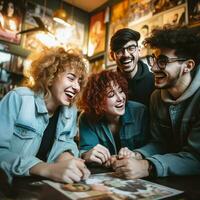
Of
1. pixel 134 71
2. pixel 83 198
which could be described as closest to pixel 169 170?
pixel 83 198

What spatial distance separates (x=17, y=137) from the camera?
1.14 m

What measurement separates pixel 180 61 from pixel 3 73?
2.66 metres

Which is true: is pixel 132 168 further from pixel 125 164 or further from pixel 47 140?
pixel 47 140

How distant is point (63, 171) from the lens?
77cm

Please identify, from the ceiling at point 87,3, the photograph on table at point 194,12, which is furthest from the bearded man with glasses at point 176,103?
the ceiling at point 87,3

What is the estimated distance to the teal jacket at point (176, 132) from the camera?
95 cm

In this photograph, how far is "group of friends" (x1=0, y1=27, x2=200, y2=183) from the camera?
92 centimetres

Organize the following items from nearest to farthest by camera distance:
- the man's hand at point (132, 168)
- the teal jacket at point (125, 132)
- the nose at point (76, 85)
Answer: the man's hand at point (132, 168), the nose at point (76, 85), the teal jacket at point (125, 132)

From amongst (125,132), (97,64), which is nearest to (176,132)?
(125,132)

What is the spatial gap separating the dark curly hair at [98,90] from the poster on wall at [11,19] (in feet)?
7.40

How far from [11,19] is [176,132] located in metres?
3.09

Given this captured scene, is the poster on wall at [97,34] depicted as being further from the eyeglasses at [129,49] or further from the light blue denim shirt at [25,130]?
the light blue denim shirt at [25,130]

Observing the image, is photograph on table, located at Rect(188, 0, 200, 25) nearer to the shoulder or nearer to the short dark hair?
the short dark hair

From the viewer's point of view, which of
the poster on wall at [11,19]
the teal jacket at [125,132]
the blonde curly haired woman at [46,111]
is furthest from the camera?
the poster on wall at [11,19]
